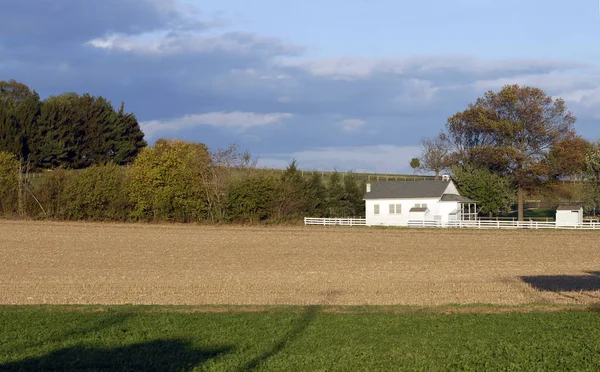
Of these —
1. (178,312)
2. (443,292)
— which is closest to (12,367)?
(178,312)

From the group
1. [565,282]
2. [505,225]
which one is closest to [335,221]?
[505,225]

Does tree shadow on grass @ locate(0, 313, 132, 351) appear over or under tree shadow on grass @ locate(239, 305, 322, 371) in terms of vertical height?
under

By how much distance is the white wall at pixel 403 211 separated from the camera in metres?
61.7

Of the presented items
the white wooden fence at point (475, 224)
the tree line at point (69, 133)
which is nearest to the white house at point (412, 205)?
the white wooden fence at point (475, 224)

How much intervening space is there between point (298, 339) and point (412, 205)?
170 ft

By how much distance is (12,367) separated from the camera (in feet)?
31.1

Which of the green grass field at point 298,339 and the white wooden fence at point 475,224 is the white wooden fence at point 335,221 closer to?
the white wooden fence at point 475,224

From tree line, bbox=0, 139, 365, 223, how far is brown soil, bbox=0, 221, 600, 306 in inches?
430

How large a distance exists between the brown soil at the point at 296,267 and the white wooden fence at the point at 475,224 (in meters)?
4.92

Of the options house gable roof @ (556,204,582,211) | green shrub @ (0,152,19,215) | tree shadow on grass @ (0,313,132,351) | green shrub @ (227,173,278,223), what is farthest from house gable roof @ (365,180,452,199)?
tree shadow on grass @ (0,313,132,351)

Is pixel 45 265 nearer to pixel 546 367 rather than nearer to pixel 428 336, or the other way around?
pixel 428 336

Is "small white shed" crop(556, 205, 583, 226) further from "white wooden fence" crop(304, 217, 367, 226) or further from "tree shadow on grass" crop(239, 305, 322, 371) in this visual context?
"tree shadow on grass" crop(239, 305, 322, 371)

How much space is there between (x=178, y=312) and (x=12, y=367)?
521 cm

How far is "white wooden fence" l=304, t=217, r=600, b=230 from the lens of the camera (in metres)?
56.0
